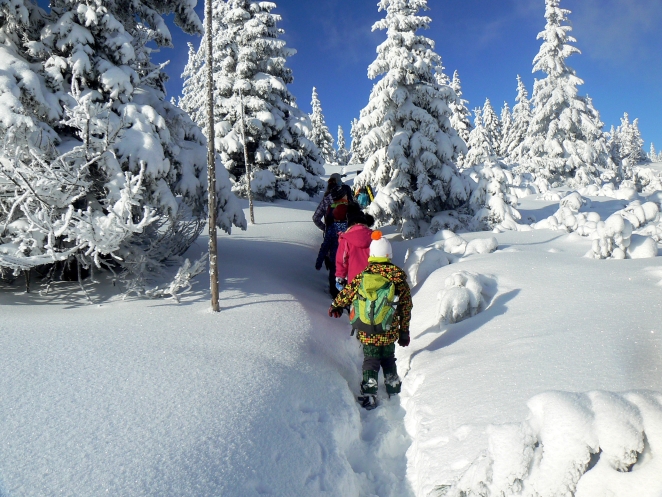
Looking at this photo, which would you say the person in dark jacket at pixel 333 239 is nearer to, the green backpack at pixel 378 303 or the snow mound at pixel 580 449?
the green backpack at pixel 378 303

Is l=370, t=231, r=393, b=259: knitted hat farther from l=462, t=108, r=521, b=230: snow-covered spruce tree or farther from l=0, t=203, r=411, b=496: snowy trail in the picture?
l=462, t=108, r=521, b=230: snow-covered spruce tree

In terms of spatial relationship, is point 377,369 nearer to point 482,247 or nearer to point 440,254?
point 440,254

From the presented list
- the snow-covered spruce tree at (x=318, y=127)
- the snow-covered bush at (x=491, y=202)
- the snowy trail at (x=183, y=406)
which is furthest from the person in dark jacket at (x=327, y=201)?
the snow-covered spruce tree at (x=318, y=127)

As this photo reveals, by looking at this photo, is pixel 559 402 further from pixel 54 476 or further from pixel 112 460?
pixel 54 476

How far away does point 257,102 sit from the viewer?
1936 cm

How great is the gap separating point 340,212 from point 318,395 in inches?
177

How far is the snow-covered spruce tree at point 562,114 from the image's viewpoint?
80.8 feet

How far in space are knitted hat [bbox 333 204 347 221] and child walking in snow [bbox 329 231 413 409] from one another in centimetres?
313

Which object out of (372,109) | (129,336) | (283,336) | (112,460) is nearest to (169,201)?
(129,336)

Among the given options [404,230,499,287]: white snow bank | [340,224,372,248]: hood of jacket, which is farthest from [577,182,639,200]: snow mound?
[340,224,372,248]: hood of jacket

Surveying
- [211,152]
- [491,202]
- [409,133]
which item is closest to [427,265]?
[211,152]

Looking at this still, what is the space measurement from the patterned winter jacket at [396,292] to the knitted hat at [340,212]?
324 centimetres

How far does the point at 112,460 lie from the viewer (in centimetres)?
256

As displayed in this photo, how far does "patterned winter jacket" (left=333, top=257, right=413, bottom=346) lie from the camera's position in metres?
4.59
